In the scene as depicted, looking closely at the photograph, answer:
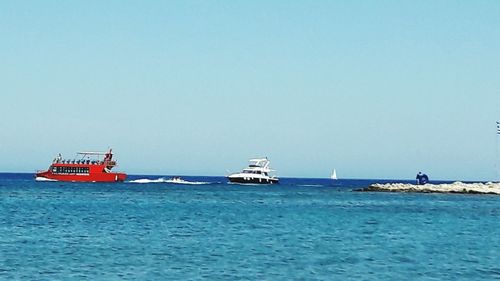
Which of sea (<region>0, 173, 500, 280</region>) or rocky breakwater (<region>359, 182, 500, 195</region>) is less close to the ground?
rocky breakwater (<region>359, 182, 500, 195</region>)

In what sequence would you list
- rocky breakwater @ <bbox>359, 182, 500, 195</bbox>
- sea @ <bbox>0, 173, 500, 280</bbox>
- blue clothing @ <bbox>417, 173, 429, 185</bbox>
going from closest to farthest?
1. sea @ <bbox>0, 173, 500, 280</bbox>
2. rocky breakwater @ <bbox>359, 182, 500, 195</bbox>
3. blue clothing @ <bbox>417, 173, 429, 185</bbox>

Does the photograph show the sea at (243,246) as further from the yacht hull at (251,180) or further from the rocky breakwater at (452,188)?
the yacht hull at (251,180)

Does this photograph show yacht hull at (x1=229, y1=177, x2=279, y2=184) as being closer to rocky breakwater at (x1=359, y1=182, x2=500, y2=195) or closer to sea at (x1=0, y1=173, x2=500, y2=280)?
rocky breakwater at (x1=359, y1=182, x2=500, y2=195)

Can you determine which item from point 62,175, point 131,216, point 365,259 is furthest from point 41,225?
point 62,175

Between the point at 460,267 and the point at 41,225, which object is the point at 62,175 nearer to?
the point at 41,225

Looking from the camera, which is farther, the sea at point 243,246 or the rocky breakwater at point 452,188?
the rocky breakwater at point 452,188

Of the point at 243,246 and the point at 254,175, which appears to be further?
the point at 254,175

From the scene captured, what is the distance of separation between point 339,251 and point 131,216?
31.5m

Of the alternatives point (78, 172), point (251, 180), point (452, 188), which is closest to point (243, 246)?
point (452, 188)

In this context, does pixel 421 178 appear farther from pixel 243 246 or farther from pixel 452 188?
pixel 243 246

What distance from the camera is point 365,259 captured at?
3938 centimetres

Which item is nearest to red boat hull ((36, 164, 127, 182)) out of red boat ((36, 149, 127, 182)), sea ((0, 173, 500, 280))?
red boat ((36, 149, 127, 182))

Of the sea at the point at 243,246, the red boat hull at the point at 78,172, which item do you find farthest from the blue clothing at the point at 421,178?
the sea at the point at 243,246

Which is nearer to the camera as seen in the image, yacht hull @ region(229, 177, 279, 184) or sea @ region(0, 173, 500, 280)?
sea @ region(0, 173, 500, 280)
